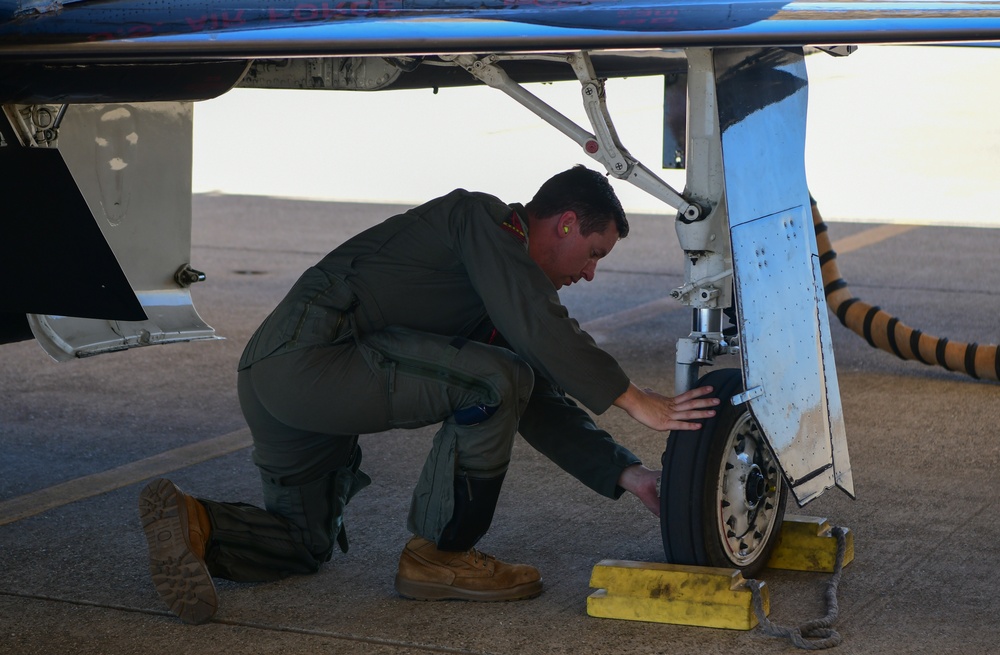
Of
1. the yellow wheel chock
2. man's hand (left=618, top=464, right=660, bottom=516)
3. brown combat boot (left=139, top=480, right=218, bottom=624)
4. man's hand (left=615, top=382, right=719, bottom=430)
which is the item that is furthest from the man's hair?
brown combat boot (left=139, top=480, right=218, bottom=624)

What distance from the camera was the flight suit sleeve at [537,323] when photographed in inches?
127

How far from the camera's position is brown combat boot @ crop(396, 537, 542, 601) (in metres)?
3.45

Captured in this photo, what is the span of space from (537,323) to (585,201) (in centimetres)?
37

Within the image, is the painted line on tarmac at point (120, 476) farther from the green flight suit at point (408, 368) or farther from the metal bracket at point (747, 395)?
the metal bracket at point (747, 395)

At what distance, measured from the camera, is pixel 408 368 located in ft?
11.1

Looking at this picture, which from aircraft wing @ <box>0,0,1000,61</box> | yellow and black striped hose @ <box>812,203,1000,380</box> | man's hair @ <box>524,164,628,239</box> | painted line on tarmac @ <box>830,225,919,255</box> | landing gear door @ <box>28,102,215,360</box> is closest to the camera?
aircraft wing @ <box>0,0,1000,61</box>

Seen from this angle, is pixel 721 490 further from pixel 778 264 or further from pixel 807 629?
pixel 778 264

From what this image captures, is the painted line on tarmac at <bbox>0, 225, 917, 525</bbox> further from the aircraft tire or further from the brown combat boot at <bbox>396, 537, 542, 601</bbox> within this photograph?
the aircraft tire

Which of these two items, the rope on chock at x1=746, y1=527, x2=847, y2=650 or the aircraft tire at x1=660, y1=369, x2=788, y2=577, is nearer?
the rope on chock at x1=746, y1=527, x2=847, y2=650

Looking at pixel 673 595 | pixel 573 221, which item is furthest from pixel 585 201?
pixel 673 595

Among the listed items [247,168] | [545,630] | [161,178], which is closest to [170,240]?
[161,178]

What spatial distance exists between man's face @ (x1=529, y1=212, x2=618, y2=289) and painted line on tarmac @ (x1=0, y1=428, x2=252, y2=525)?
1.91m

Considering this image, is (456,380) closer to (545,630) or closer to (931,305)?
(545,630)

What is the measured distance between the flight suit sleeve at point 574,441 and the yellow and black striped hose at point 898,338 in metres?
2.19
